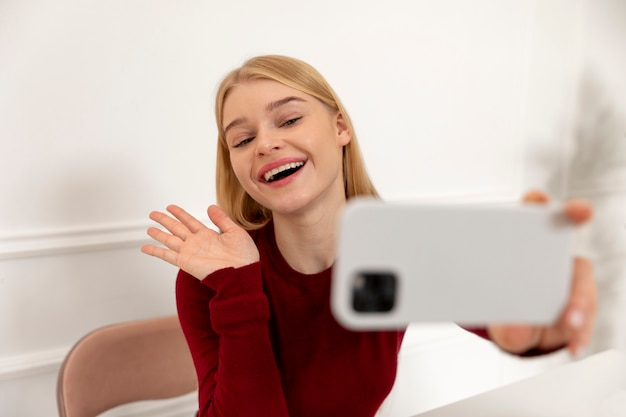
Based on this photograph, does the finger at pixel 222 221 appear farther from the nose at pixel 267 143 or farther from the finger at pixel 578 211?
the finger at pixel 578 211

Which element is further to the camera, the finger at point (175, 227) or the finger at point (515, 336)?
the finger at point (175, 227)

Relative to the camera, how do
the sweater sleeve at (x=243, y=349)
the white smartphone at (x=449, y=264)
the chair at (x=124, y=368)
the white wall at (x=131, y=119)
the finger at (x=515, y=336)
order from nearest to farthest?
the white smartphone at (x=449, y=264)
the finger at (x=515, y=336)
the sweater sleeve at (x=243, y=349)
the chair at (x=124, y=368)
the white wall at (x=131, y=119)

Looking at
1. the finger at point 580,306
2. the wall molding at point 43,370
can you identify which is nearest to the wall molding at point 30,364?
the wall molding at point 43,370

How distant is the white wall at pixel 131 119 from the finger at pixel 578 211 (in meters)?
0.80

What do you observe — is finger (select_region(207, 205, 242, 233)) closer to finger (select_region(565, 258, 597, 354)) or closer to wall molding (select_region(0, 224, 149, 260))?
finger (select_region(565, 258, 597, 354))

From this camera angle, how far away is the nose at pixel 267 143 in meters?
0.75

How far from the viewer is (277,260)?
0.88m

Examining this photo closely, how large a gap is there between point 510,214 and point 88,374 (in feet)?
2.80

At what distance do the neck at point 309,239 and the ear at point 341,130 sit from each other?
10cm

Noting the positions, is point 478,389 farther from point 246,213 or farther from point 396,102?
point 246,213

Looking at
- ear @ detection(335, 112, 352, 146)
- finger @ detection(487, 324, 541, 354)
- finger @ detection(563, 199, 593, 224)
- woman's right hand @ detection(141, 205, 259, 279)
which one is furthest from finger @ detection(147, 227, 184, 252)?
finger @ detection(563, 199, 593, 224)

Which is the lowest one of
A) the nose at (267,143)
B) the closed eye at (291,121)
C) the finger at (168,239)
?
the finger at (168,239)

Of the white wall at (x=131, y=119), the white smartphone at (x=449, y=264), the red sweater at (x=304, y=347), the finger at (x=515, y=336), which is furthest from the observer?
the white wall at (x=131, y=119)

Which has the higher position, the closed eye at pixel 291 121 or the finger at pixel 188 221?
the closed eye at pixel 291 121
